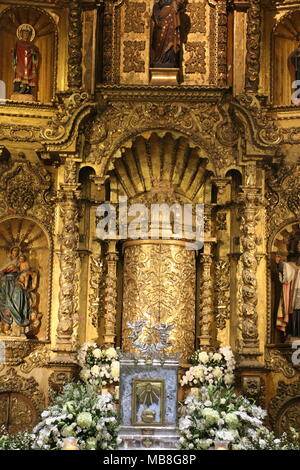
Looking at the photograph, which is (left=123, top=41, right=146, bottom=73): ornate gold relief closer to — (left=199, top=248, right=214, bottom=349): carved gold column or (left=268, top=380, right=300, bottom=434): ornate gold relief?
(left=199, top=248, right=214, bottom=349): carved gold column

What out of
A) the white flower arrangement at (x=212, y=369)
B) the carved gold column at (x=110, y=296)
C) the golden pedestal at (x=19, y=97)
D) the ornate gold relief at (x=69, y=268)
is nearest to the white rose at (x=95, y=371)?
the ornate gold relief at (x=69, y=268)

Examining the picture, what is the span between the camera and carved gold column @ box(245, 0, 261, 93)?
55.8 ft

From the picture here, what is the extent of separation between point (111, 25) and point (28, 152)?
9.14 ft

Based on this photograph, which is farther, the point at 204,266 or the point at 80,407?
the point at 204,266

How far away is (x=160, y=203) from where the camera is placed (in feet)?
56.3

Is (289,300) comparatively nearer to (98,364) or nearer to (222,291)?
(222,291)

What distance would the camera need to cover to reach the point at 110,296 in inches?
667

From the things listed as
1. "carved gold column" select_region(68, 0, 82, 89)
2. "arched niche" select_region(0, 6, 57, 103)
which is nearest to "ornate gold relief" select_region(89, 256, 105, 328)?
"carved gold column" select_region(68, 0, 82, 89)

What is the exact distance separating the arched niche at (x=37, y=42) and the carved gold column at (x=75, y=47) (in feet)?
2.60

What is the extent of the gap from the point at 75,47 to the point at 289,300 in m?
5.74

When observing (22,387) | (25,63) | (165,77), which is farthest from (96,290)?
(25,63)
